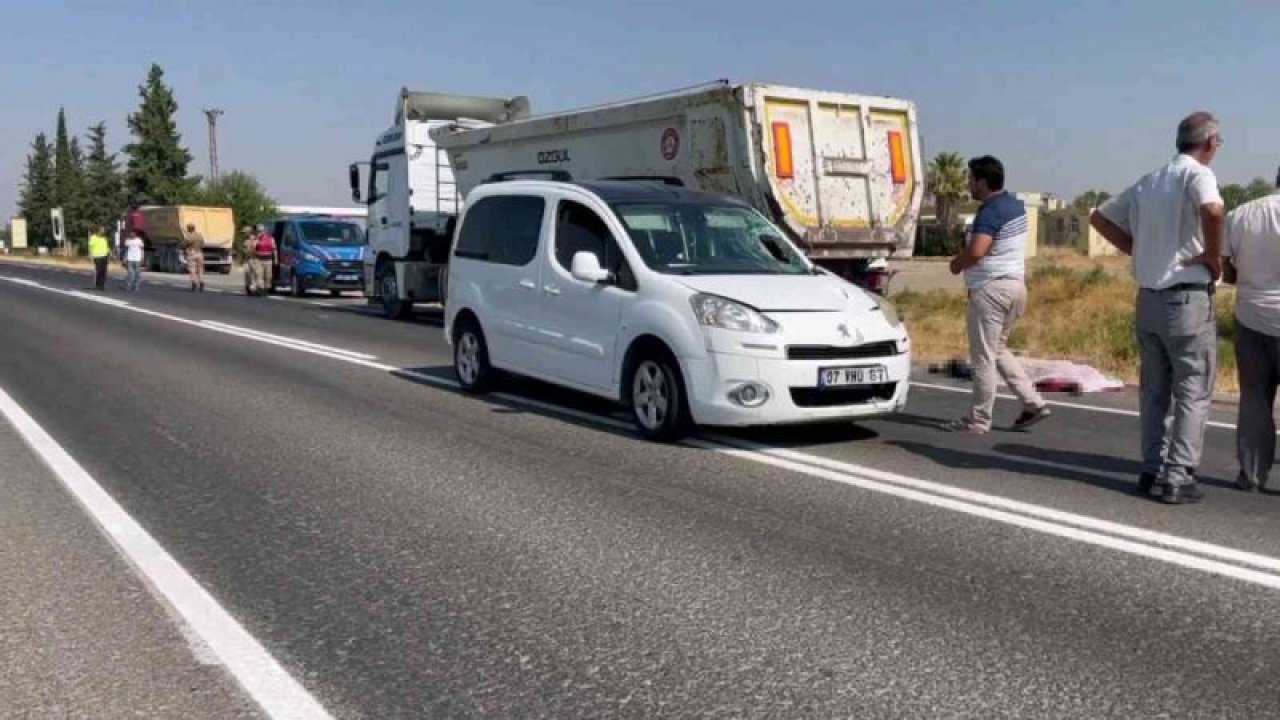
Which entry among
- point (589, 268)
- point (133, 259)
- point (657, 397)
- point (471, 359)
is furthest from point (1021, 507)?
point (133, 259)

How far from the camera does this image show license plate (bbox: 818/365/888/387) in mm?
7312

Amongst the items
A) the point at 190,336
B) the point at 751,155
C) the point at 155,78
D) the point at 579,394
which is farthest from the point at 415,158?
the point at 155,78

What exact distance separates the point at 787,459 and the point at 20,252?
369 feet

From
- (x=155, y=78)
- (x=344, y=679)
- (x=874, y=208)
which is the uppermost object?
(x=155, y=78)

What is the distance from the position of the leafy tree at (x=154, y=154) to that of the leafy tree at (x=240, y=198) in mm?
2019

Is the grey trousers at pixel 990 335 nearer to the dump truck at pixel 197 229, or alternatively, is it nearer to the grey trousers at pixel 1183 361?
the grey trousers at pixel 1183 361

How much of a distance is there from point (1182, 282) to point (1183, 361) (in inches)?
15.4

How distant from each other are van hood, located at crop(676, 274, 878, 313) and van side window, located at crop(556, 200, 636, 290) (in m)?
0.55

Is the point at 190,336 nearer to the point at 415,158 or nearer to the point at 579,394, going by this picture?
the point at 415,158

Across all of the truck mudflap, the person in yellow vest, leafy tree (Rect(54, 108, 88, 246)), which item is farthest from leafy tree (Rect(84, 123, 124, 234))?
the truck mudflap

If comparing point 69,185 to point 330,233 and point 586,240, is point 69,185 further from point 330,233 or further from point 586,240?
point 586,240

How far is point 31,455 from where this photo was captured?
766 cm

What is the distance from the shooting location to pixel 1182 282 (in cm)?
593

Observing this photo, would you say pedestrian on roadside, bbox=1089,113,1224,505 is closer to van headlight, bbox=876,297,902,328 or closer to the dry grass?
van headlight, bbox=876,297,902,328
